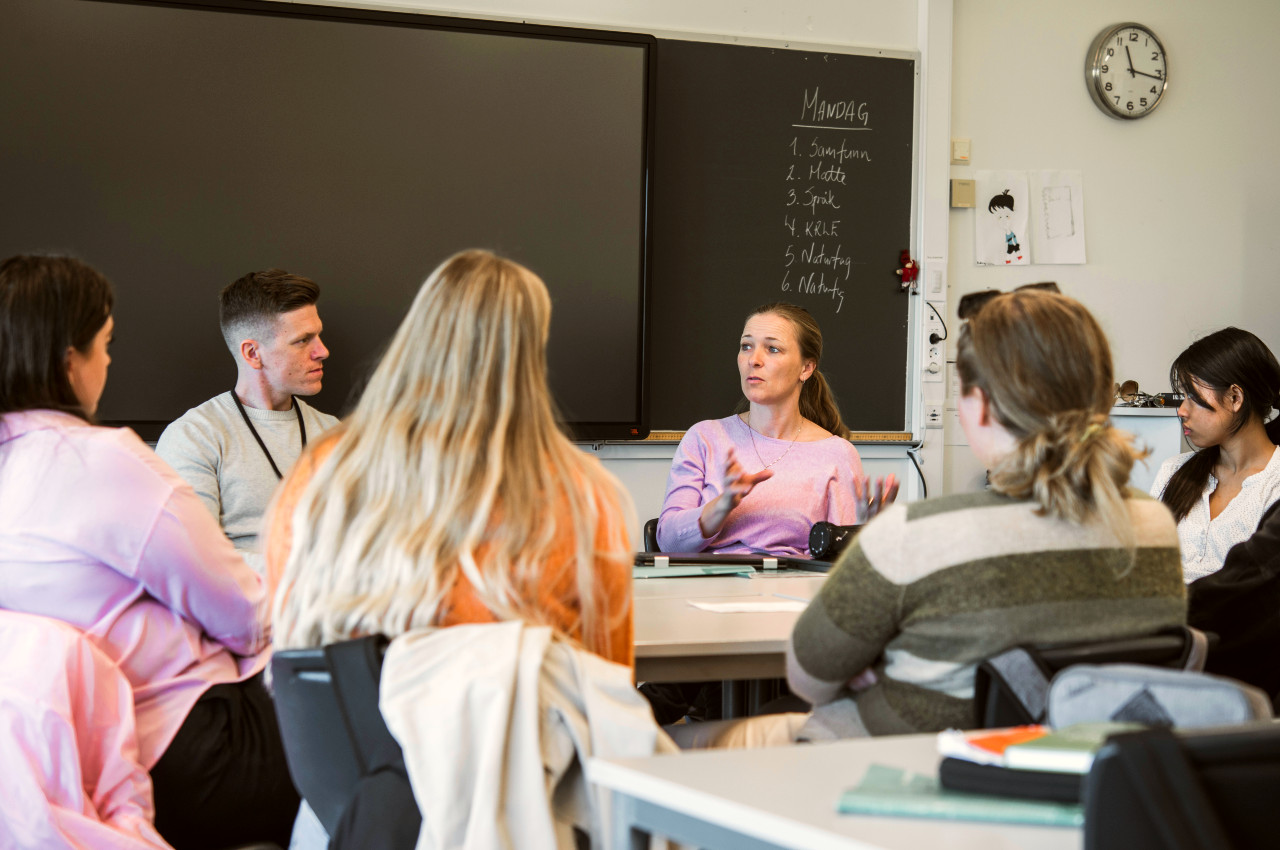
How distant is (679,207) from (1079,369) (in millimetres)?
2878

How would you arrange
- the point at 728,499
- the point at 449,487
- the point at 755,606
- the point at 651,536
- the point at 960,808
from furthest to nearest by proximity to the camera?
the point at 651,536
the point at 728,499
the point at 755,606
the point at 449,487
the point at 960,808

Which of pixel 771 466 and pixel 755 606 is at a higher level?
pixel 771 466

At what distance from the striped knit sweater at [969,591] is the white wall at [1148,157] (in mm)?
3267

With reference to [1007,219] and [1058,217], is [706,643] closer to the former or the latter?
[1007,219]

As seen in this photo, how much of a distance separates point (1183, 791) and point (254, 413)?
2.89 metres

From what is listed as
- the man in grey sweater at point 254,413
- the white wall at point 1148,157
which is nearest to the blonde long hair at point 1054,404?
the man in grey sweater at point 254,413

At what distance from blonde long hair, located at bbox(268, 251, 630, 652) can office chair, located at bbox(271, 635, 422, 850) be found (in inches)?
2.5

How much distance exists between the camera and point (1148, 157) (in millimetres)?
4785

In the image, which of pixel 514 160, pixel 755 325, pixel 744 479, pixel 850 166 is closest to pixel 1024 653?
pixel 744 479

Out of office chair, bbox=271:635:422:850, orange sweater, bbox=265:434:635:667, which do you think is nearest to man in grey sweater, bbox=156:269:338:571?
orange sweater, bbox=265:434:635:667

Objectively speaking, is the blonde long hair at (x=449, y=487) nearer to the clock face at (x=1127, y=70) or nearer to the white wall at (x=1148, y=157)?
the white wall at (x=1148, y=157)

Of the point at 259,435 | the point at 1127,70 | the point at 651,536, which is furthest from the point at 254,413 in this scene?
the point at 1127,70

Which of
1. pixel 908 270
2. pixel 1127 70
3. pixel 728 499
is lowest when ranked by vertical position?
pixel 728 499

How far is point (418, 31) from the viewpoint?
384 cm
